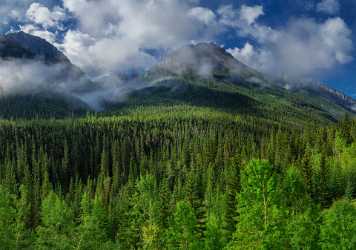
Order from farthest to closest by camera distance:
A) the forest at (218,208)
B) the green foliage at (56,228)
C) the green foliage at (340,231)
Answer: the green foliage at (340,231) → the forest at (218,208) → the green foliage at (56,228)

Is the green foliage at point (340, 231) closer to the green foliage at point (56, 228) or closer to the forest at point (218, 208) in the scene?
the forest at point (218, 208)

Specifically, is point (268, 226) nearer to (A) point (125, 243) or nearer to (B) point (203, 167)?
(A) point (125, 243)

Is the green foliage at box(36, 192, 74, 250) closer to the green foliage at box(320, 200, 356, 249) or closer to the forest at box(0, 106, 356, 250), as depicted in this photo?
the forest at box(0, 106, 356, 250)

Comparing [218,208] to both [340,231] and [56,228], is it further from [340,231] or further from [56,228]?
[340,231]

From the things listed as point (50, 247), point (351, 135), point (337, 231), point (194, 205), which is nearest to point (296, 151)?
point (351, 135)

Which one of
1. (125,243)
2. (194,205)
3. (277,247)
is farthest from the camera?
(194,205)

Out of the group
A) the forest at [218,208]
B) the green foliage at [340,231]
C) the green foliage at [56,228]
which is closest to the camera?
the green foliage at [56,228]

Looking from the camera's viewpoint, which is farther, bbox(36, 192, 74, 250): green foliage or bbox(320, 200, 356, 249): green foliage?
bbox(320, 200, 356, 249): green foliage

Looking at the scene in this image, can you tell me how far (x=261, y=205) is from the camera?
164 feet

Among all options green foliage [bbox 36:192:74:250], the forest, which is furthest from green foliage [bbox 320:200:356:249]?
green foliage [bbox 36:192:74:250]

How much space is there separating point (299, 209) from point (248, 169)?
3067 cm

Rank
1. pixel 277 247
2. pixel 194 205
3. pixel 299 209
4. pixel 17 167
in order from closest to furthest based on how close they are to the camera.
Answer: pixel 277 247 < pixel 299 209 < pixel 194 205 < pixel 17 167

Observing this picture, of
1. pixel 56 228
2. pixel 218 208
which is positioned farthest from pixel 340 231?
pixel 56 228

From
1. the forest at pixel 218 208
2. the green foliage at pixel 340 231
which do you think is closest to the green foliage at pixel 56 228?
the forest at pixel 218 208
